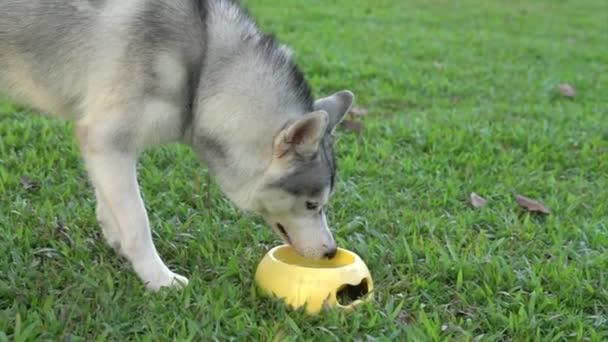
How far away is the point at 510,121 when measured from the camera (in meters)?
7.84

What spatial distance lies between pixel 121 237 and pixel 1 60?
1.15 metres

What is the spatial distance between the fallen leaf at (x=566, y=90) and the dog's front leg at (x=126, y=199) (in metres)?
6.87

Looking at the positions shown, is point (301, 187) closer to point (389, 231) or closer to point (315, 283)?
point (315, 283)

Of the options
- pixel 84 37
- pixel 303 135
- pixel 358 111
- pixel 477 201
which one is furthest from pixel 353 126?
pixel 84 37

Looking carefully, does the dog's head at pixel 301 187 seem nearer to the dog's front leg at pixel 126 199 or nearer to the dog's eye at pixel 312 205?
the dog's eye at pixel 312 205

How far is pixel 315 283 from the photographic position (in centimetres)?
380

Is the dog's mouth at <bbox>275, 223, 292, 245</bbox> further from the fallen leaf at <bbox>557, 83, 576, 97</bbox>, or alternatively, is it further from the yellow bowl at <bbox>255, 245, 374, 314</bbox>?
the fallen leaf at <bbox>557, 83, 576, 97</bbox>

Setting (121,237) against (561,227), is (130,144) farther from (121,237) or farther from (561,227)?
(561,227)

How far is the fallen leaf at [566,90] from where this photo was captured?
31.3 ft

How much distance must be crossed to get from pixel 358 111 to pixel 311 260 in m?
3.84

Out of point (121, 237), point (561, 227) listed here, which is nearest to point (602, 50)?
point (561, 227)

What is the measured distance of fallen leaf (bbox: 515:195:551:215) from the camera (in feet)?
18.0

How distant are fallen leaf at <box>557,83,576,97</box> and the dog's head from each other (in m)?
6.06

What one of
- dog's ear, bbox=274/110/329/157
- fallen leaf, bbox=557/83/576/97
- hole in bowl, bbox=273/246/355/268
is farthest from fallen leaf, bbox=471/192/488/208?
fallen leaf, bbox=557/83/576/97
